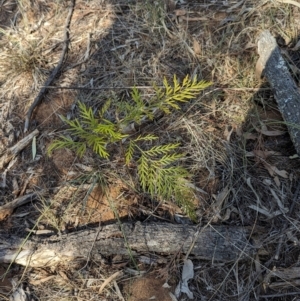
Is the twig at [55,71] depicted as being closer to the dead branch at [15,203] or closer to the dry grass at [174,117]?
the dry grass at [174,117]

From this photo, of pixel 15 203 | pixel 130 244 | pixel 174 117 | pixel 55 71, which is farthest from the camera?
pixel 55 71

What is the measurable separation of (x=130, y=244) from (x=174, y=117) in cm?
92

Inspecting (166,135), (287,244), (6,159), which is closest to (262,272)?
(287,244)

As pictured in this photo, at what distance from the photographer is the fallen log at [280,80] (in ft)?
8.73

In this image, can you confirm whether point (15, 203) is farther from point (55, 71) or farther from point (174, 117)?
point (174, 117)

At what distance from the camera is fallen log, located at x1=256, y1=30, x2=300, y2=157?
105 inches

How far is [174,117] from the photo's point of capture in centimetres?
287

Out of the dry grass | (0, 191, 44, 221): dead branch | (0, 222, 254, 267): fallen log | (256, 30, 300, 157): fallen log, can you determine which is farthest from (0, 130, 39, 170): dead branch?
(256, 30, 300, 157): fallen log

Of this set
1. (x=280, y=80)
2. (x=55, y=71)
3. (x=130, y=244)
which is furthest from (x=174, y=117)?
(x=55, y=71)

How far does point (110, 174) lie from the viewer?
270 cm

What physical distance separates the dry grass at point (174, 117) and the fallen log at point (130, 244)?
6 centimetres

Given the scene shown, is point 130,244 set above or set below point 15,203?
below

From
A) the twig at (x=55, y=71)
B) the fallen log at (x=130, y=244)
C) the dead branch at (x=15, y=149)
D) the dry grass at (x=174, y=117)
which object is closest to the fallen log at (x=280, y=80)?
the dry grass at (x=174, y=117)

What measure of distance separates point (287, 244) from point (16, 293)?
159 centimetres
